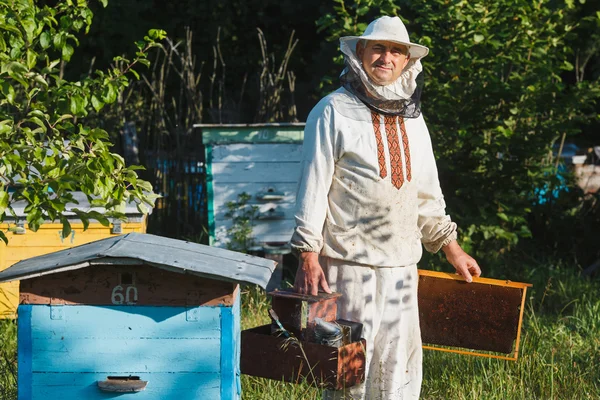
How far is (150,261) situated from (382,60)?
4.90 ft

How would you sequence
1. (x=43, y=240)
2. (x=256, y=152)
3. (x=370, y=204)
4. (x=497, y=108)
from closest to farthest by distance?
(x=370, y=204), (x=43, y=240), (x=497, y=108), (x=256, y=152)

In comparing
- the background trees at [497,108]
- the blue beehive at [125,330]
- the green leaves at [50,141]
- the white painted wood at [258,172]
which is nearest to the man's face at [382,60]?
the green leaves at [50,141]

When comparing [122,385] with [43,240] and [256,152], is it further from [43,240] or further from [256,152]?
[256,152]

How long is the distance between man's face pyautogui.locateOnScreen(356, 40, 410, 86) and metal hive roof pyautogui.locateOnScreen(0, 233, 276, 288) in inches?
42.1

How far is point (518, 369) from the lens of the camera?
16.0ft

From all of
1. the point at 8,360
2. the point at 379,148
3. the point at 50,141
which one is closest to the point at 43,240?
the point at 8,360

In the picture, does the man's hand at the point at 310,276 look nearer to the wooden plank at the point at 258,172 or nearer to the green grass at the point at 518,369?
the green grass at the point at 518,369

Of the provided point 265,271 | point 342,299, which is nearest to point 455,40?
point 342,299

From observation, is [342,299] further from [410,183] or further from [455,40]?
[455,40]

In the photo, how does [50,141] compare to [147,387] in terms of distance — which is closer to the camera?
[147,387]

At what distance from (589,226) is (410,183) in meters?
5.30

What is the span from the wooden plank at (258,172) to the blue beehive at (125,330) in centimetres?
439

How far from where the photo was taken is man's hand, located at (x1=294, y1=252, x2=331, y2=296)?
12.0 ft

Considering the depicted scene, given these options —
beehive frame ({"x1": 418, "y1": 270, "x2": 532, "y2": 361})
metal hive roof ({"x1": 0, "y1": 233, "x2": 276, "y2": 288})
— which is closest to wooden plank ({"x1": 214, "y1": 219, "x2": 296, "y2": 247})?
beehive frame ({"x1": 418, "y1": 270, "x2": 532, "y2": 361})
